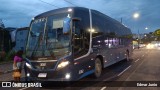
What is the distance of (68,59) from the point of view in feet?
30.7

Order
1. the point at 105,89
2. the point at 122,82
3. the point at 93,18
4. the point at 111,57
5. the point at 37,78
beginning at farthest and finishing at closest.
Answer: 1. the point at 111,57
2. the point at 93,18
3. the point at 122,82
4. the point at 37,78
5. the point at 105,89

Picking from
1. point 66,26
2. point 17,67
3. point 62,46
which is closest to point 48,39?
point 62,46

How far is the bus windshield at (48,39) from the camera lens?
9.55 meters

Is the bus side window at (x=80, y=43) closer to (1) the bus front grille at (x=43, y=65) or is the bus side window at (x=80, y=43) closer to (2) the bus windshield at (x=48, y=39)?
(2) the bus windshield at (x=48, y=39)

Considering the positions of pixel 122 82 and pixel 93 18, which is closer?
pixel 122 82

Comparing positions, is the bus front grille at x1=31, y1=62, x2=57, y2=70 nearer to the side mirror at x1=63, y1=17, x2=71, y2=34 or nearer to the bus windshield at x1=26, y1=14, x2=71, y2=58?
the bus windshield at x1=26, y1=14, x2=71, y2=58

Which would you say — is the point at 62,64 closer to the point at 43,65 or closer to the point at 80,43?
the point at 43,65

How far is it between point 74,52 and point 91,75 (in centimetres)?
270

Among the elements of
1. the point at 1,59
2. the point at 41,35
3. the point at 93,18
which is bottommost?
the point at 1,59

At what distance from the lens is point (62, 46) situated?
952cm

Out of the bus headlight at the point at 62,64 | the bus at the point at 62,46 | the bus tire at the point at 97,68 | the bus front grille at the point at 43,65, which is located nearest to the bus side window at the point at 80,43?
the bus at the point at 62,46

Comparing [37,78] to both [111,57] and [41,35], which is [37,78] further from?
[111,57]

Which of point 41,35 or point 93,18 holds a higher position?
point 93,18

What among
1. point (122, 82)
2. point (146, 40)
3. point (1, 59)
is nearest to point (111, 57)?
point (122, 82)
